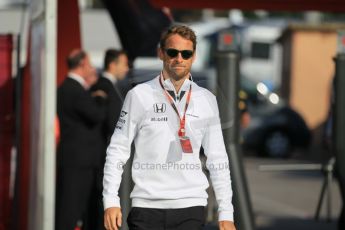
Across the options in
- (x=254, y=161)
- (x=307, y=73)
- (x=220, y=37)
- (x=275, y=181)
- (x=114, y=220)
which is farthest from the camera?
(x=307, y=73)

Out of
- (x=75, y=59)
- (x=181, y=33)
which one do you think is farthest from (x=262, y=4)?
(x=181, y=33)

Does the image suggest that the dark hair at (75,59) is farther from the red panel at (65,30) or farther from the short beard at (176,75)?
the short beard at (176,75)

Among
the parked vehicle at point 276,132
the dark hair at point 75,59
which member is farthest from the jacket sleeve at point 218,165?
the parked vehicle at point 276,132

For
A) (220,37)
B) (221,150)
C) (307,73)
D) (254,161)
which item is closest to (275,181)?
(254,161)

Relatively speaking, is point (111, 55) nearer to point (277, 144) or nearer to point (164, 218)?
point (164, 218)

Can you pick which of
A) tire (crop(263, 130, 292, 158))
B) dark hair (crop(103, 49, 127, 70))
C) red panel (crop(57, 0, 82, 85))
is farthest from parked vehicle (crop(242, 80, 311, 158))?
dark hair (crop(103, 49, 127, 70))

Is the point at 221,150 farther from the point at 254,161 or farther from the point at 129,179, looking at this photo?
the point at 254,161

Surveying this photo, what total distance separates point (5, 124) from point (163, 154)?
3.89m

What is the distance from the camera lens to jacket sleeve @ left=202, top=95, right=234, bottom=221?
4.99m

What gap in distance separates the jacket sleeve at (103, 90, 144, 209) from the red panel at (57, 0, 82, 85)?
197 inches

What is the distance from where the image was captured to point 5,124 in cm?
856

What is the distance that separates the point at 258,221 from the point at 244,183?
10.9 feet

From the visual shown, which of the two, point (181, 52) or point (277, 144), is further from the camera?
point (277, 144)

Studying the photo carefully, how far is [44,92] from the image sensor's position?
21.6 feet
